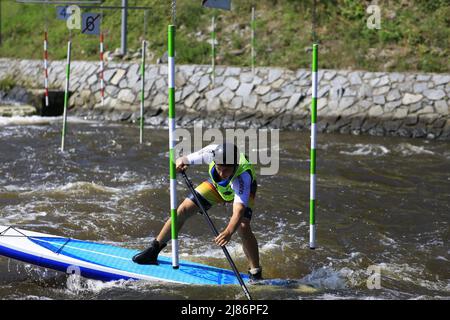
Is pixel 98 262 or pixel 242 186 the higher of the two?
pixel 242 186

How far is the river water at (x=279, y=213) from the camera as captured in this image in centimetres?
564

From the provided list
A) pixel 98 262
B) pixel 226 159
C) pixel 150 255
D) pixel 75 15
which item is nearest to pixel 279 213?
pixel 150 255

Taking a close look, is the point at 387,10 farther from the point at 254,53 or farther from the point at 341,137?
the point at 341,137

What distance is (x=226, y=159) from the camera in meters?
5.29

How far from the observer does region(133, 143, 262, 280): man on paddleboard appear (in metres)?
5.29

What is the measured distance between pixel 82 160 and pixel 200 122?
4266 mm

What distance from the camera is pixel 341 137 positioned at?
43.7ft

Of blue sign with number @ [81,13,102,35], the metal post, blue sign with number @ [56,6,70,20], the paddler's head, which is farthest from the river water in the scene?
the metal post

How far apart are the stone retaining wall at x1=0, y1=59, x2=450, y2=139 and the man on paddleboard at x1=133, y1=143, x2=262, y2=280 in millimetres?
8604

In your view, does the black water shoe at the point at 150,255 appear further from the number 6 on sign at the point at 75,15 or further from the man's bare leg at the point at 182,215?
the number 6 on sign at the point at 75,15

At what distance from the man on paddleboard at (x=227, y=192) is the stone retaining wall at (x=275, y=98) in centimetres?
860

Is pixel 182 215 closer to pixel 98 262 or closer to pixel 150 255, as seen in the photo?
pixel 150 255

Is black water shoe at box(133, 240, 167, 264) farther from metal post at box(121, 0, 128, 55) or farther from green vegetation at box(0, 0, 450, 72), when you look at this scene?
metal post at box(121, 0, 128, 55)

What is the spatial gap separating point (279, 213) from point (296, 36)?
8.98 meters
